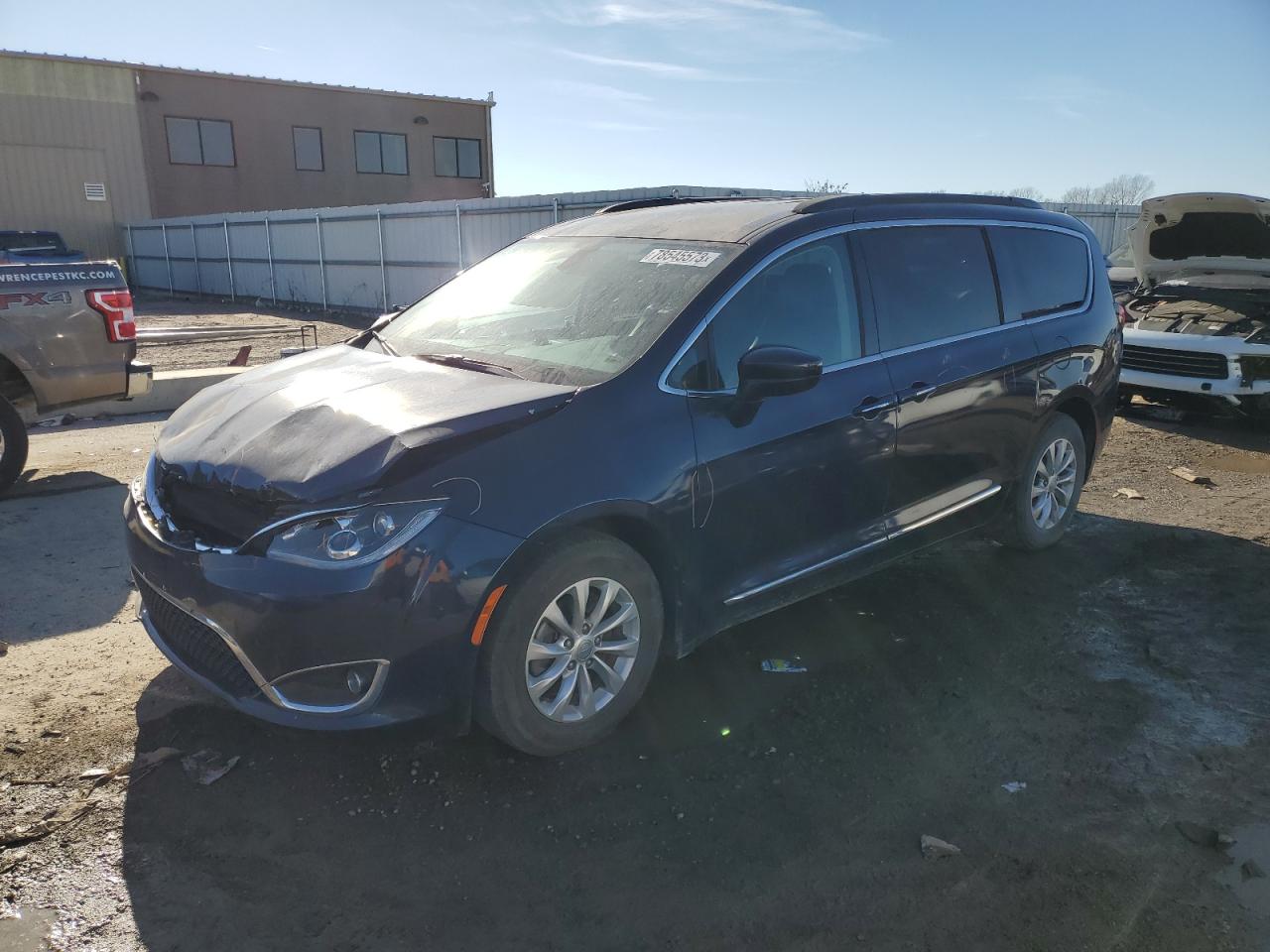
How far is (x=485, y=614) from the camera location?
115 inches

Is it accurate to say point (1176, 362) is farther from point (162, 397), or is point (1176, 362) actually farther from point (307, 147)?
point (307, 147)

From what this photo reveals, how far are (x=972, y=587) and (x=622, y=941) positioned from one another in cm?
308

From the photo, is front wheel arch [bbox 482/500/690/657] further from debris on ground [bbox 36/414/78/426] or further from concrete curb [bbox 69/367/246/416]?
debris on ground [bbox 36/414/78/426]

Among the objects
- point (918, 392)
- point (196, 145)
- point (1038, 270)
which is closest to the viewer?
point (918, 392)

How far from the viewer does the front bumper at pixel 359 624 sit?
2.79 meters

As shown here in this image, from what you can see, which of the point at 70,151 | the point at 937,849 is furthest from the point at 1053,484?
the point at 70,151

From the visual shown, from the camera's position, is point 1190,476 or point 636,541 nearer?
→ point 636,541

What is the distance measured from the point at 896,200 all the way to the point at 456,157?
128 feet

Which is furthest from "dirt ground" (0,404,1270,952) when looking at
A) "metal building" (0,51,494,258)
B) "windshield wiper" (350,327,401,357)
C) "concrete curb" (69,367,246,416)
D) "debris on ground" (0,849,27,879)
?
"metal building" (0,51,494,258)

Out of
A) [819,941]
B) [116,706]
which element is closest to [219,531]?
[116,706]

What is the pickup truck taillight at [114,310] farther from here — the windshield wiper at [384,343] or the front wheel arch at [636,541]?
the front wheel arch at [636,541]

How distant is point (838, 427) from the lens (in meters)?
3.84

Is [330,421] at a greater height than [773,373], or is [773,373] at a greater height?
[773,373]

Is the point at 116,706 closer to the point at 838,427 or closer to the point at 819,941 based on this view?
the point at 819,941
